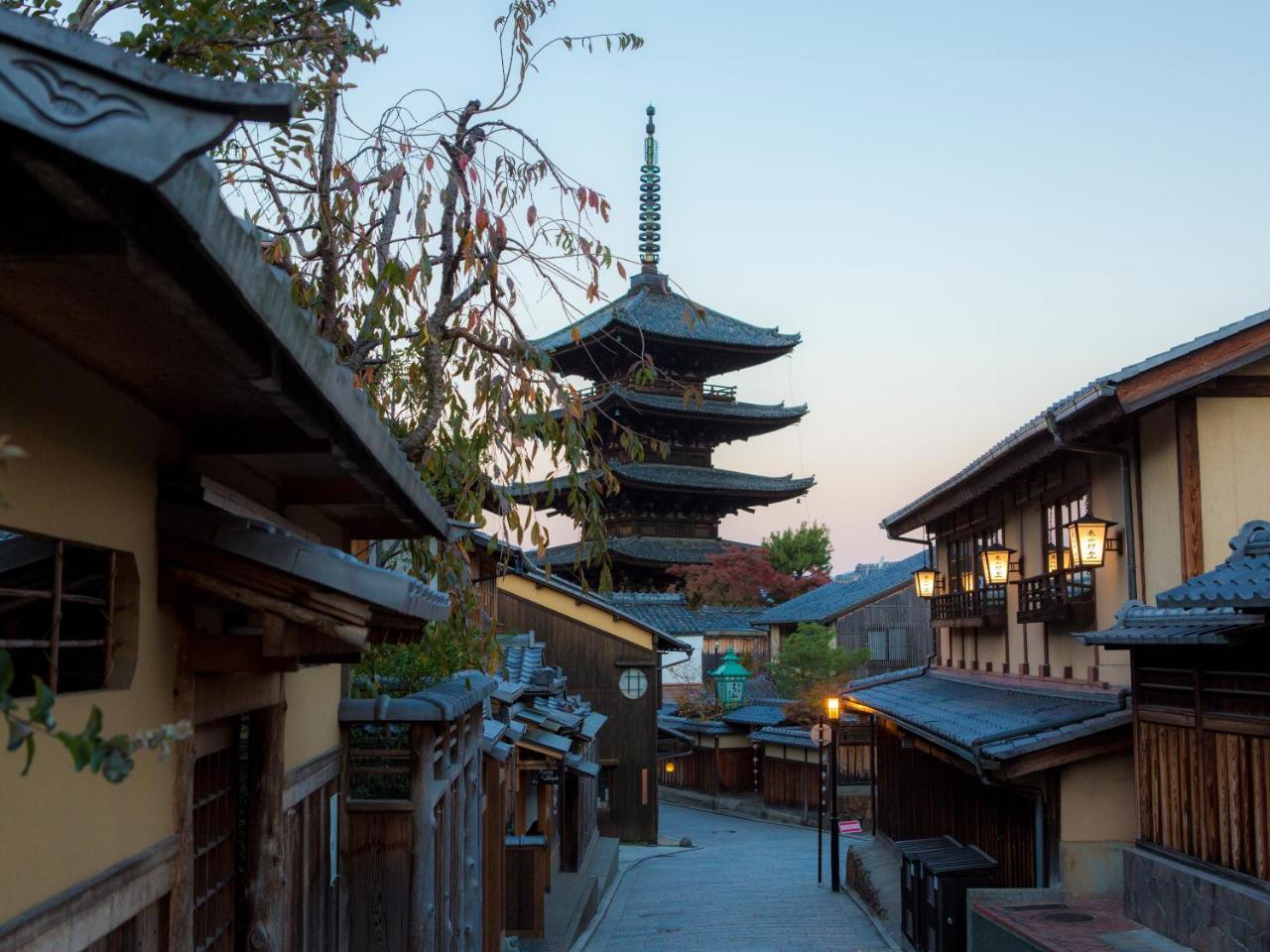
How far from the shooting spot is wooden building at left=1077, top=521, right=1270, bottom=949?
971 cm

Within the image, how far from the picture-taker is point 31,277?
275cm

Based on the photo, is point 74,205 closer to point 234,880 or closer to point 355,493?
point 355,493

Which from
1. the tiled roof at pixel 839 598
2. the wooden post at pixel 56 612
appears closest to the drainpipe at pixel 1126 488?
the wooden post at pixel 56 612

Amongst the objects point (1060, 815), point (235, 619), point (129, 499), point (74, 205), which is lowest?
point (1060, 815)

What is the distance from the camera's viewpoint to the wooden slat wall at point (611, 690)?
1238 inches

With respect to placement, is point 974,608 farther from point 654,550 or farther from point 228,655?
point 654,550

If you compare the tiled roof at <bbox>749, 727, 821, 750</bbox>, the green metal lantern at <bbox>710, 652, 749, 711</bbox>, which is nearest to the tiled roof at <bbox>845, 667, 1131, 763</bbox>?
the tiled roof at <bbox>749, 727, 821, 750</bbox>

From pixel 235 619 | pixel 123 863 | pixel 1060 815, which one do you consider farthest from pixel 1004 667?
pixel 123 863

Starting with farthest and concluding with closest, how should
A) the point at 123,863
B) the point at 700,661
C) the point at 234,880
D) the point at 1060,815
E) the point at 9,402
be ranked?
the point at 700,661 < the point at 1060,815 < the point at 234,880 < the point at 123,863 < the point at 9,402

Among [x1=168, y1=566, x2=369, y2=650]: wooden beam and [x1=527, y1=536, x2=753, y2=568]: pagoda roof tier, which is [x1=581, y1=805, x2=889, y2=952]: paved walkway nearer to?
[x1=527, y1=536, x2=753, y2=568]: pagoda roof tier

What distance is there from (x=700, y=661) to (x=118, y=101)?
47.1m

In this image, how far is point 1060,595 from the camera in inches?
596

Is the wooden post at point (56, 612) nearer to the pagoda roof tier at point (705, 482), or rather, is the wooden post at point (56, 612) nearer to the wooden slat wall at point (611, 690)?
the wooden slat wall at point (611, 690)

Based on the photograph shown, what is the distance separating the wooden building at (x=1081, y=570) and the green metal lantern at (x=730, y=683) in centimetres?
2476
